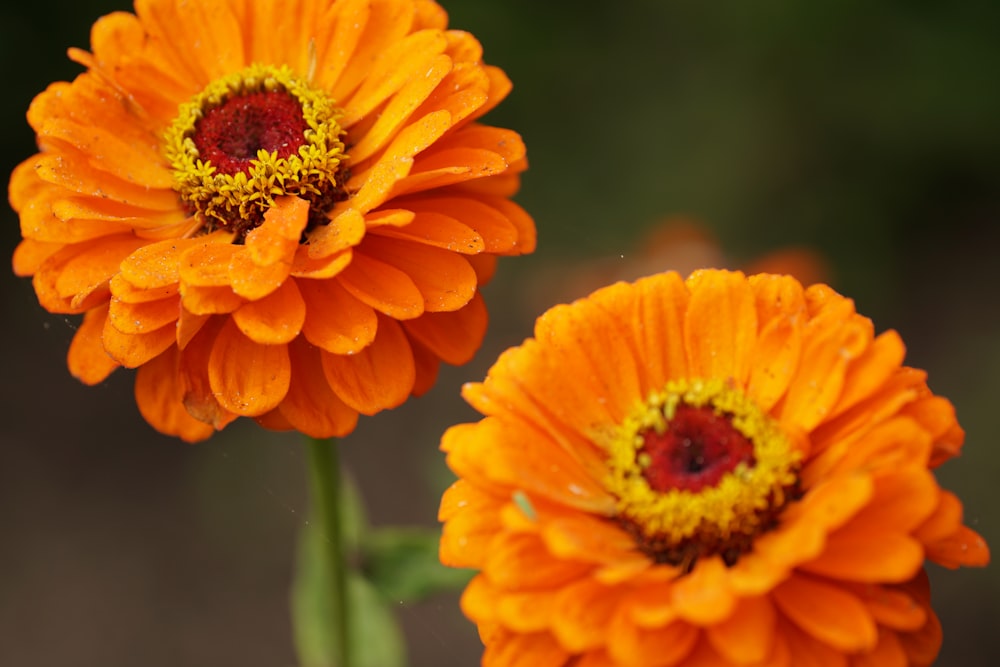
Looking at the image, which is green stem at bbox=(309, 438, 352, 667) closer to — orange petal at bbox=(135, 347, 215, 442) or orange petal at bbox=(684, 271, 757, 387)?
orange petal at bbox=(135, 347, 215, 442)

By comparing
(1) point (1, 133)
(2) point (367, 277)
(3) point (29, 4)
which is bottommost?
(2) point (367, 277)

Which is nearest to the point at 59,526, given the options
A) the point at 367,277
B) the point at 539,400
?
the point at 367,277

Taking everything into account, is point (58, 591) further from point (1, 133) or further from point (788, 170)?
point (788, 170)

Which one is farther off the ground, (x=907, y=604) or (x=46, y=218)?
(x=46, y=218)

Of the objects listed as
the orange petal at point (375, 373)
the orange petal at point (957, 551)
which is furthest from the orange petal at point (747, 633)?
the orange petal at point (375, 373)

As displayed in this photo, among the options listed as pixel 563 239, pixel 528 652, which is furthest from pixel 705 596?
pixel 563 239

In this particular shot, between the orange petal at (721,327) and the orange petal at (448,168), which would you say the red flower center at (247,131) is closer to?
the orange petal at (448,168)
